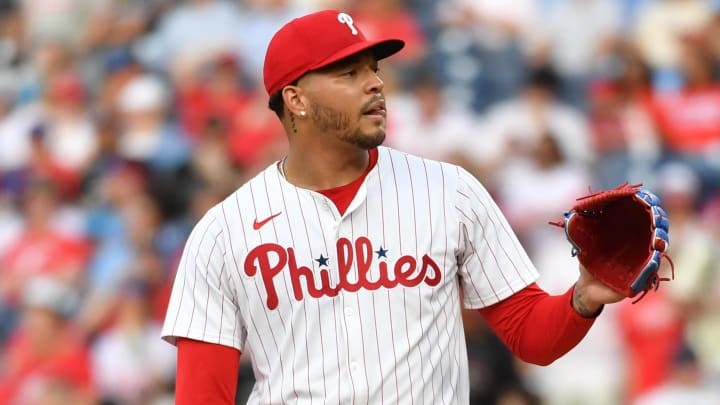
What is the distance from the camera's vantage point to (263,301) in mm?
3211

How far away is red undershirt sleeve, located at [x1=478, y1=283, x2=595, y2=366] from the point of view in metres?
3.06

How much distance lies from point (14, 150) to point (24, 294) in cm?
136

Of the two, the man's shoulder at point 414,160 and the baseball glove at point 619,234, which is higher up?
the man's shoulder at point 414,160

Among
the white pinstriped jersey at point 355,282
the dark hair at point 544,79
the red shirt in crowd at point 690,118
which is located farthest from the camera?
the dark hair at point 544,79

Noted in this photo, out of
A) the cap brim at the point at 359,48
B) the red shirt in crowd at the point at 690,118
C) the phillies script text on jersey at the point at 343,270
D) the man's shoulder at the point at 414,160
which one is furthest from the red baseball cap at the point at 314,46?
the red shirt in crowd at the point at 690,118

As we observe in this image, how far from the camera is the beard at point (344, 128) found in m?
3.15

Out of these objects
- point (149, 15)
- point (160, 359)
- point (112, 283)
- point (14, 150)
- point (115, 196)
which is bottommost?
point (160, 359)

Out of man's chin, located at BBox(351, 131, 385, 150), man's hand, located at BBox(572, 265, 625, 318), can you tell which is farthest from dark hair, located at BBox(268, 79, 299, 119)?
man's hand, located at BBox(572, 265, 625, 318)

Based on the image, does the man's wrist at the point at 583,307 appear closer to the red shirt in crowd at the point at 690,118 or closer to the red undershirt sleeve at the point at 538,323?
the red undershirt sleeve at the point at 538,323

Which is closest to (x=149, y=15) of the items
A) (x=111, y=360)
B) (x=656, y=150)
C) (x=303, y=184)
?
(x=111, y=360)

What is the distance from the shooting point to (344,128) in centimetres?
320

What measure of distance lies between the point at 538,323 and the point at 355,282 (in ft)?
1.50

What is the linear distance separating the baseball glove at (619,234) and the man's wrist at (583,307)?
8cm

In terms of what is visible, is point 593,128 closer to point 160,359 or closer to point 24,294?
point 160,359
